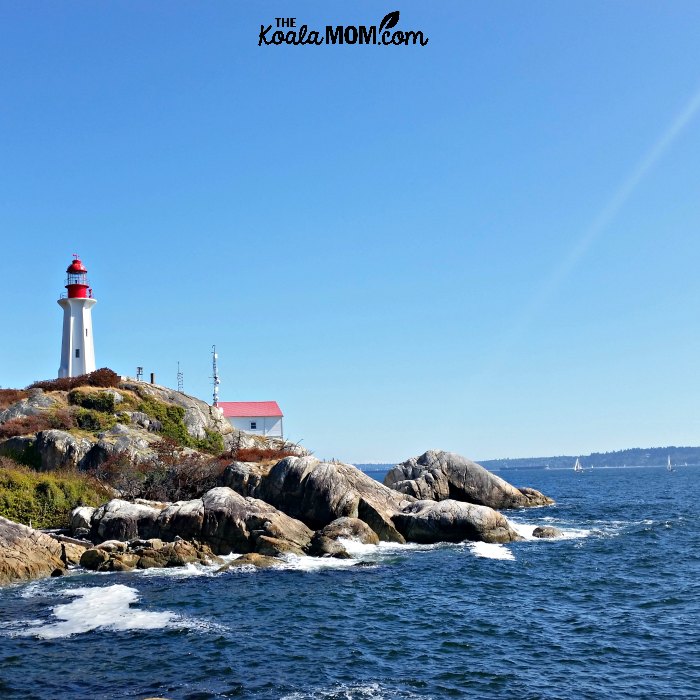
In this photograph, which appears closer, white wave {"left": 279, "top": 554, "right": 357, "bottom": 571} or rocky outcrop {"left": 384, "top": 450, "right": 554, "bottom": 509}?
white wave {"left": 279, "top": 554, "right": 357, "bottom": 571}

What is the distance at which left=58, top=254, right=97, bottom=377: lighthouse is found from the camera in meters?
56.8

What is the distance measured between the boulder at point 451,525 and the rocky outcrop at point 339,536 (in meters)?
2.17

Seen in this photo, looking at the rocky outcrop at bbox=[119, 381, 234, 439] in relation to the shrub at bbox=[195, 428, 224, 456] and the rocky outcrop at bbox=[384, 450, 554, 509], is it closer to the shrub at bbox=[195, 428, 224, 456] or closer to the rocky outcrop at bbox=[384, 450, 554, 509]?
the shrub at bbox=[195, 428, 224, 456]

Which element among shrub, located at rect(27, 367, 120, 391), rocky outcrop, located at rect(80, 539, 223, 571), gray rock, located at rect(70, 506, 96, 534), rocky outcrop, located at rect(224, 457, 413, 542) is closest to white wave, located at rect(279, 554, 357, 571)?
rocky outcrop, located at rect(80, 539, 223, 571)

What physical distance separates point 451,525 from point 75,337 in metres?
37.3

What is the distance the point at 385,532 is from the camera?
115 ft

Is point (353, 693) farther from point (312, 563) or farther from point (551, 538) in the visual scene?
point (551, 538)

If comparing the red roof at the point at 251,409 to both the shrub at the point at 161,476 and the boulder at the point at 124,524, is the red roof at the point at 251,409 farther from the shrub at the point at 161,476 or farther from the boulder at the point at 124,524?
the boulder at the point at 124,524

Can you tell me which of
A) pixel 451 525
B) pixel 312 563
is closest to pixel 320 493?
pixel 312 563

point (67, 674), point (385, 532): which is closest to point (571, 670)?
point (67, 674)

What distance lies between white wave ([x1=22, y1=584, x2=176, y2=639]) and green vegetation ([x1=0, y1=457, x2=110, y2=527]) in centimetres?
1217

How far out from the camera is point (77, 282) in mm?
57719

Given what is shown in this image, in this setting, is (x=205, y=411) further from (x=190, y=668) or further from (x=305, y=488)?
(x=190, y=668)

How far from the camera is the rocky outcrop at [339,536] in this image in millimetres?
30753
